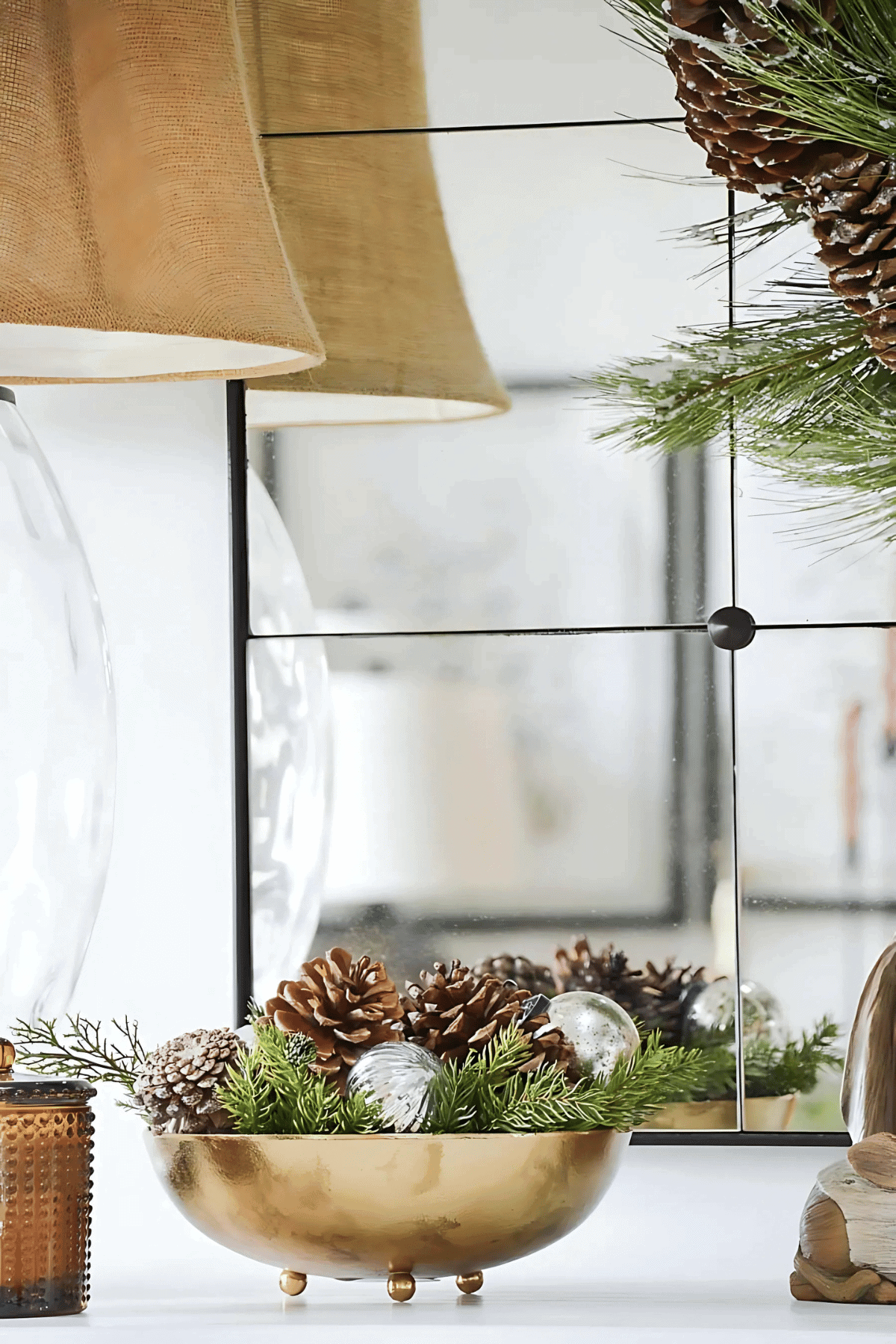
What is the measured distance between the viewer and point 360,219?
111 cm

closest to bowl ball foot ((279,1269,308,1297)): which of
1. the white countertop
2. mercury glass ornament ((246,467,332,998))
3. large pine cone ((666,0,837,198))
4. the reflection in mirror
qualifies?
the white countertop

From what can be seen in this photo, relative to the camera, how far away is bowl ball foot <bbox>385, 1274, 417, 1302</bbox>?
83cm

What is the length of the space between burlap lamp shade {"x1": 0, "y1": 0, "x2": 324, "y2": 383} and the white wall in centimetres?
17

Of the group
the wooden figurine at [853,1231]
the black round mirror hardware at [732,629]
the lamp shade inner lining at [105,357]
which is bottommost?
the wooden figurine at [853,1231]

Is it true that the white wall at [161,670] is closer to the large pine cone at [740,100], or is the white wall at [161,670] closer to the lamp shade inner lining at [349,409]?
the lamp shade inner lining at [349,409]

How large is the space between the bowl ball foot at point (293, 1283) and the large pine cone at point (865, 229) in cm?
57

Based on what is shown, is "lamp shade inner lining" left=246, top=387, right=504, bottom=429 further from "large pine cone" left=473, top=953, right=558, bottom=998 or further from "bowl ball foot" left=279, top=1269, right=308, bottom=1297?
"bowl ball foot" left=279, top=1269, right=308, bottom=1297

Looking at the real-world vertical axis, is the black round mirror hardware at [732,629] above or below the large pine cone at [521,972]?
above

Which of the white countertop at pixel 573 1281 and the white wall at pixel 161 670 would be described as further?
the white wall at pixel 161 670

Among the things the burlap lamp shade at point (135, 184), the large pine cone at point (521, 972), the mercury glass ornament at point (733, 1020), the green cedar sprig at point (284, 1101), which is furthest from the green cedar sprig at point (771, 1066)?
the burlap lamp shade at point (135, 184)

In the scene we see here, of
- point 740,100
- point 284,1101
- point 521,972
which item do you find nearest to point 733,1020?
point 521,972

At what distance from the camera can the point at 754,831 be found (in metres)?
1.05

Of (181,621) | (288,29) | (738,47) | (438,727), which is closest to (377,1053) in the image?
(438,727)

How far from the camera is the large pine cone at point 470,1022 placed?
0.84 meters
